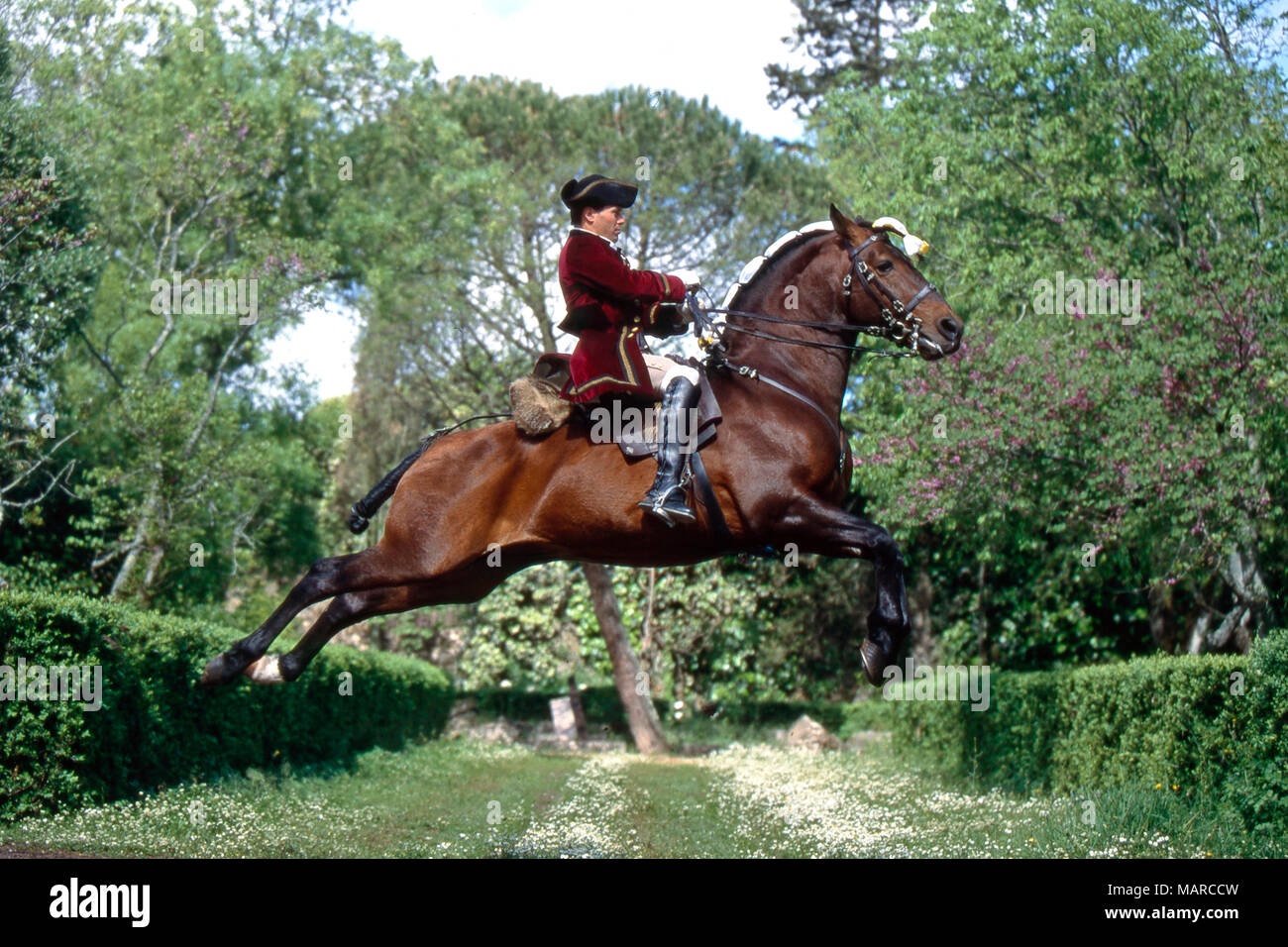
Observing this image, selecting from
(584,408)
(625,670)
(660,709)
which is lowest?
(660,709)

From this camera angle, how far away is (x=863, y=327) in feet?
26.8

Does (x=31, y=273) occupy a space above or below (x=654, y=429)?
above

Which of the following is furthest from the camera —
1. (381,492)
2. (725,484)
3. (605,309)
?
(381,492)

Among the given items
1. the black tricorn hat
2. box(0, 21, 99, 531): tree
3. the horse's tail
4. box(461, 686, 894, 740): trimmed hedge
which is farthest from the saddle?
box(461, 686, 894, 740): trimmed hedge

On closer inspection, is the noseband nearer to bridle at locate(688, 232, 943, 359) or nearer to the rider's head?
bridle at locate(688, 232, 943, 359)

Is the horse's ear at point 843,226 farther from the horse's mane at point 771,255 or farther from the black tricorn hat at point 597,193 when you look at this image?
the black tricorn hat at point 597,193

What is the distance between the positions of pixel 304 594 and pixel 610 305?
9.15 ft

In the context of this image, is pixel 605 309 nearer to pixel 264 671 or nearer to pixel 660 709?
pixel 264 671

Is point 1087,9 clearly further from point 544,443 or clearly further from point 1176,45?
point 544,443

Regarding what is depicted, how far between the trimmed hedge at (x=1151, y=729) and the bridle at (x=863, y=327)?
472 centimetres

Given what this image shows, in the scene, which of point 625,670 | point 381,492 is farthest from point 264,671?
point 625,670

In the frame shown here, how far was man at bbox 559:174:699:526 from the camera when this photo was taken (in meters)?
7.79

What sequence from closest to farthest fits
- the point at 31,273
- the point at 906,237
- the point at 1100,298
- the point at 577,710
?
the point at 906,237 < the point at 1100,298 < the point at 31,273 < the point at 577,710

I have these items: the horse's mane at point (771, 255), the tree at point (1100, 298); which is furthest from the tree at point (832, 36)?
the horse's mane at point (771, 255)
